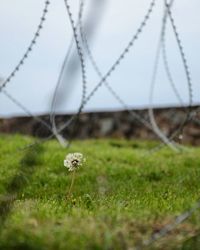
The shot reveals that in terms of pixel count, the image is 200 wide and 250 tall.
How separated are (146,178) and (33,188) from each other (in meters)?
1.76

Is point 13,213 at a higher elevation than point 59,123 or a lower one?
higher

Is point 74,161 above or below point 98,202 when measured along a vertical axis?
above

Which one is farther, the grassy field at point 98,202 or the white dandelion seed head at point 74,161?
the white dandelion seed head at point 74,161

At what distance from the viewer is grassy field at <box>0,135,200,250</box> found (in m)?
4.17

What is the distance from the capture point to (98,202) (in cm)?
607

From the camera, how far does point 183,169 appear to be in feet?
32.6

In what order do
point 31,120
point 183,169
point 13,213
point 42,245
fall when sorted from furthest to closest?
1. point 31,120
2. point 183,169
3. point 13,213
4. point 42,245

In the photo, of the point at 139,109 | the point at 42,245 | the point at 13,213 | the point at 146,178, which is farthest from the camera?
the point at 139,109

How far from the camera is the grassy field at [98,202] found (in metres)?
4.17

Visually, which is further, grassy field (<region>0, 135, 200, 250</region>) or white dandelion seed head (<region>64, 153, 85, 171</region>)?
white dandelion seed head (<region>64, 153, 85, 171</region>)

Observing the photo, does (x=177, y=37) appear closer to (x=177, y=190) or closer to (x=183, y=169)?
(x=177, y=190)

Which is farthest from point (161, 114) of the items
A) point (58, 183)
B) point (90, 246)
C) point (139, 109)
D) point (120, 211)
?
point (90, 246)

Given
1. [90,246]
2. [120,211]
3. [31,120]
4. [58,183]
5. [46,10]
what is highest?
[46,10]

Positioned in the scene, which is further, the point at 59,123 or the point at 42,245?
the point at 59,123
